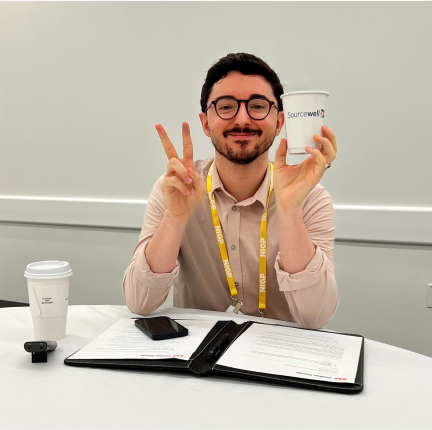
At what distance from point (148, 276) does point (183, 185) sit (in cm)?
31

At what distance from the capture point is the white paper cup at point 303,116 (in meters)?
1.04

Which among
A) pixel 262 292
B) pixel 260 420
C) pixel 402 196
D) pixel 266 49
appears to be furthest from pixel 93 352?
pixel 266 49

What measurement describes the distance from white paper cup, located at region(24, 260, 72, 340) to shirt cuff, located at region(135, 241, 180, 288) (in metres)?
0.29

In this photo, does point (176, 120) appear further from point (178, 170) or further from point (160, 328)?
point (160, 328)

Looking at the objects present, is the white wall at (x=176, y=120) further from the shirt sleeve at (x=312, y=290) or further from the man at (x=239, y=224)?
the shirt sleeve at (x=312, y=290)

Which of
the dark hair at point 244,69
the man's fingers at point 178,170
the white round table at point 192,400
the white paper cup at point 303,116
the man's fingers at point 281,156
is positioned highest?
the dark hair at point 244,69

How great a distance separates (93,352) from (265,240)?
2.45 feet

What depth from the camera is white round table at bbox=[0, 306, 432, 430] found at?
0.74 meters

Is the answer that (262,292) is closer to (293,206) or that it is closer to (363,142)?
(293,206)

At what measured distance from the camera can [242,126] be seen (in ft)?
4.96

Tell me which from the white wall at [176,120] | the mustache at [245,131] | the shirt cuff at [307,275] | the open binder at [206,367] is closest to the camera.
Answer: the open binder at [206,367]

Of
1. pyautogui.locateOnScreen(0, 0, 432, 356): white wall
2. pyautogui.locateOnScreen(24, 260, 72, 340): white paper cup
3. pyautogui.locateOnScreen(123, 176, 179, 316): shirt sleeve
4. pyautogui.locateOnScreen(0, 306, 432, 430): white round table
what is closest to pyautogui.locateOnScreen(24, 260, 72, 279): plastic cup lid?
pyautogui.locateOnScreen(24, 260, 72, 340): white paper cup

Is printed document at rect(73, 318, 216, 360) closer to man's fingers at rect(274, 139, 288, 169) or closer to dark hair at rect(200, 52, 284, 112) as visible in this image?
man's fingers at rect(274, 139, 288, 169)

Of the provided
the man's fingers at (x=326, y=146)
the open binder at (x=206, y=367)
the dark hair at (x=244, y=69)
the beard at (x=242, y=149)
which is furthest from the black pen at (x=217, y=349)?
the dark hair at (x=244, y=69)
